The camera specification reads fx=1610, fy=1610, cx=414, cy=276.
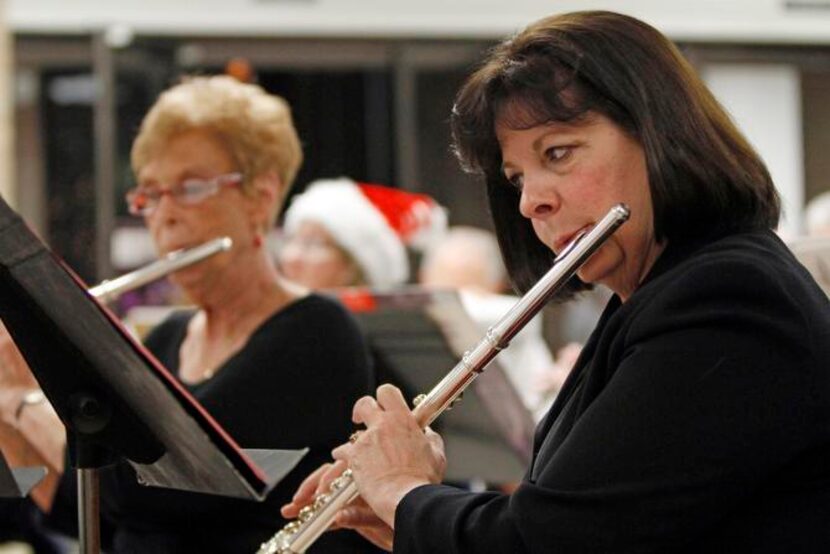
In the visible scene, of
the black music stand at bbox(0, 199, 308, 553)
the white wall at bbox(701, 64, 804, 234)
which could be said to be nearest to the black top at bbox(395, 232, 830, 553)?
the black music stand at bbox(0, 199, 308, 553)

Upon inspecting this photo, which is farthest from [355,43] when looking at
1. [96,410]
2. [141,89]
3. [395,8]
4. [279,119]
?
[96,410]

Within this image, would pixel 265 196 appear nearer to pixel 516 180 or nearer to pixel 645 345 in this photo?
pixel 516 180

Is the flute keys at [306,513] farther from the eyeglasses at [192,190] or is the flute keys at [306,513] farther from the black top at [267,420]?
the eyeglasses at [192,190]

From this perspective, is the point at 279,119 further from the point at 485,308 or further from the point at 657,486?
the point at 485,308

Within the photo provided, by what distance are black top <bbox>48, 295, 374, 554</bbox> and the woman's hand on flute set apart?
677mm

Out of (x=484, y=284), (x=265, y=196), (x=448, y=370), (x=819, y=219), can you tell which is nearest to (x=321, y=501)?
(x=265, y=196)

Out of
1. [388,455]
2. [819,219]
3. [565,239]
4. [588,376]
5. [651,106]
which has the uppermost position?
[651,106]

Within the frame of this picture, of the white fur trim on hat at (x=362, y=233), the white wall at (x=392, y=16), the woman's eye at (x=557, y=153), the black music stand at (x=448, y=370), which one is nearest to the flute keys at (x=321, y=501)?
the woman's eye at (x=557, y=153)

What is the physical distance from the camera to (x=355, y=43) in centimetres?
642

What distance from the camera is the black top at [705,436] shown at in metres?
1.49

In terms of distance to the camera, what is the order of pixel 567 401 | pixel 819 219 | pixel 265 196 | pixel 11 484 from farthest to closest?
pixel 819 219
pixel 265 196
pixel 11 484
pixel 567 401

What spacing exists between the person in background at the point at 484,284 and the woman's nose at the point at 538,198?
2.94m

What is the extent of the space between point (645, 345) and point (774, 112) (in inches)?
228

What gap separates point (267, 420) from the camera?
8.18 ft
